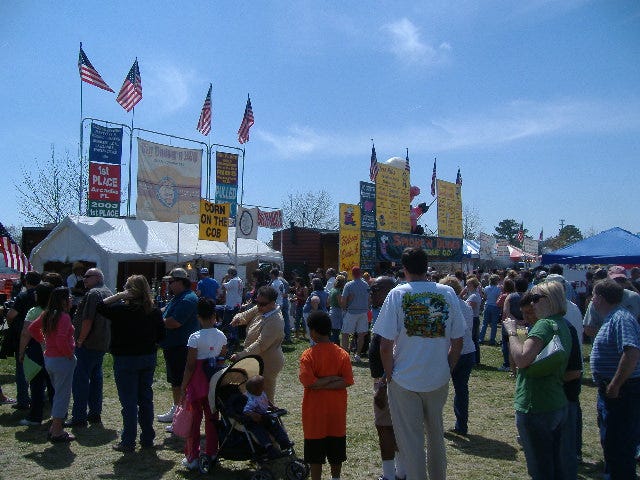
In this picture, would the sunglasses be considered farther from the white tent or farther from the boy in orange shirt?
the white tent

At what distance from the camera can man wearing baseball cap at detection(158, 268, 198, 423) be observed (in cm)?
640

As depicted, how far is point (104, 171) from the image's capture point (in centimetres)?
1948

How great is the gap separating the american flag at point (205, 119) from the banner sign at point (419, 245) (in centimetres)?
775

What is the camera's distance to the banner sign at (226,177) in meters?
21.1

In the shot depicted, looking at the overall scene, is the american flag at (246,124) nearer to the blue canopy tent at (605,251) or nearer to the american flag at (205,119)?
the american flag at (205,119)

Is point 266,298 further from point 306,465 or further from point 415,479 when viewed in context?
point 415,479

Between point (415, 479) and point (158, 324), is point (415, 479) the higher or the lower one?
the lower one

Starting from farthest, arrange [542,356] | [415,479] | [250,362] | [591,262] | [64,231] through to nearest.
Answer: [64,231]
[591,262]
[250,362]
[415,479]
[542,356]

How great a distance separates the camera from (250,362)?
5449mm

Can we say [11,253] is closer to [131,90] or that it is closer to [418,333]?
[418,333]

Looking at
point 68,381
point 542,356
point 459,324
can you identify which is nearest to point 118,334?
point 68,381


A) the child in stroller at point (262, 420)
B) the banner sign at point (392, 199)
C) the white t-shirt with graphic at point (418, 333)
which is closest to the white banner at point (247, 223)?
the banner sign at point (392, 199)

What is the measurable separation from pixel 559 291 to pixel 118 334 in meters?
4.08

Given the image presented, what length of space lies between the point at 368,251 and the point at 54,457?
16.3m
